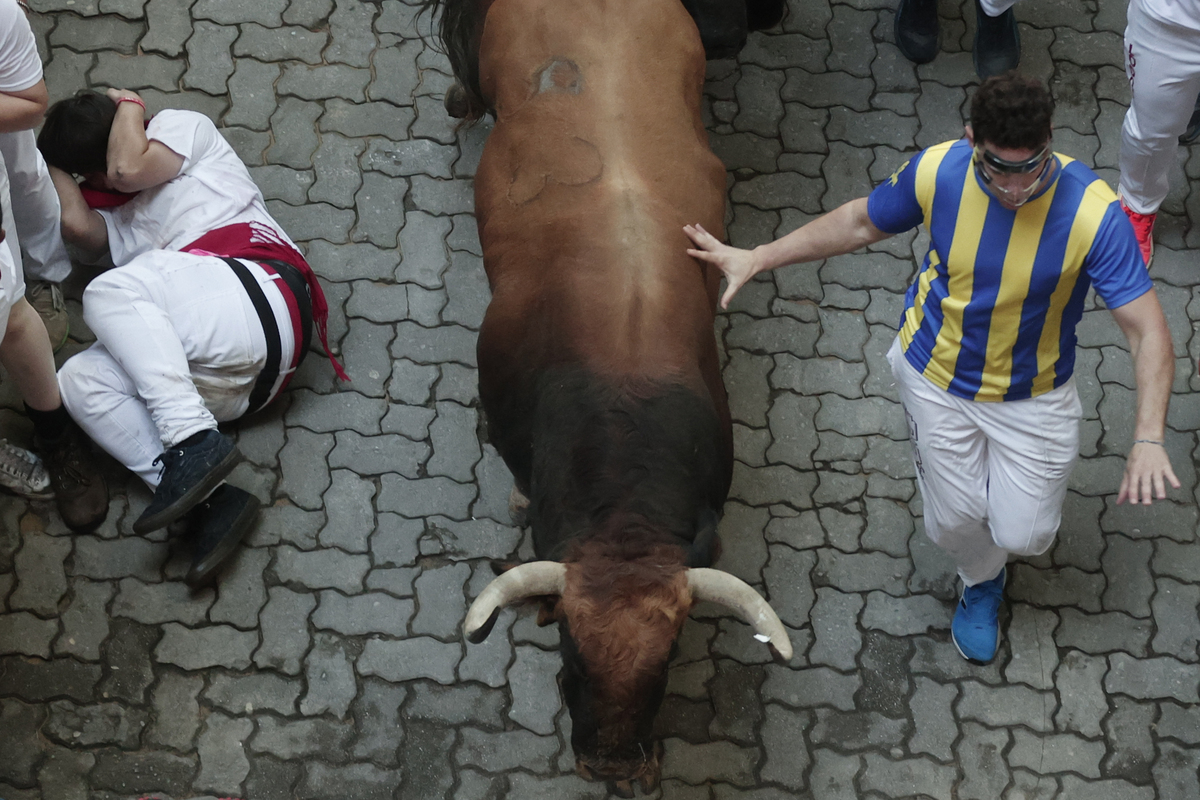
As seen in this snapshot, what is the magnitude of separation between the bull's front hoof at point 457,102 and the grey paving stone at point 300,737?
3141mm

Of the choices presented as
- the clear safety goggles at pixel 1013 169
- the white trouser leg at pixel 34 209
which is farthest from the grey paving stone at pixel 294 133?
the clear safety goggles at pixel 1013 169

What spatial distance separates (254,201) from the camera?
209 inches

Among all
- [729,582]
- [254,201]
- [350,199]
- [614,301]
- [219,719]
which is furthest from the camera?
[350,199]

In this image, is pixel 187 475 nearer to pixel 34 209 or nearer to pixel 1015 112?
pixel 34 209

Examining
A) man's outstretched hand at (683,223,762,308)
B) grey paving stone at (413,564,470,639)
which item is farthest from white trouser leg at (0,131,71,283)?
man's outstretched hand at (683,223,762,308)

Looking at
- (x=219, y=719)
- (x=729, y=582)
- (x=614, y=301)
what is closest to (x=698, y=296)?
(x=614, y=301)

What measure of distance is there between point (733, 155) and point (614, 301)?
2.30 meters

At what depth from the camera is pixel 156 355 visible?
4.66 m

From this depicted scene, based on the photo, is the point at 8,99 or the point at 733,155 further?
the point at 733,155

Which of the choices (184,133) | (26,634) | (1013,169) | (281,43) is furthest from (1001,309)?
(281,43)

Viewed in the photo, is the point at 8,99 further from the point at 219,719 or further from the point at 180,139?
the point at 219,719

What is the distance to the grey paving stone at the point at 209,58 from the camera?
595 cm

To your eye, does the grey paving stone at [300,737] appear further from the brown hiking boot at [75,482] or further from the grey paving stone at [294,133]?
the grey paving stone at [294,133]

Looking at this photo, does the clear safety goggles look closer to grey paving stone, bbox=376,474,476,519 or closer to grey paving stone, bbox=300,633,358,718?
grey paving stone, bbox=376,474,476,519
